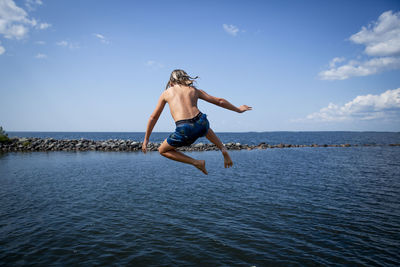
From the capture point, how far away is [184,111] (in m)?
3.92

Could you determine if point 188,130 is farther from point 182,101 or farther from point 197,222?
point 197,222

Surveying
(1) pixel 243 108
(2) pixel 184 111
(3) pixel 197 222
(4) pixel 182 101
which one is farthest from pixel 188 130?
(3) pixel 197 222

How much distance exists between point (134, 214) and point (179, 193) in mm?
4678

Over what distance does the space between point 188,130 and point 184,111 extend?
357 mm

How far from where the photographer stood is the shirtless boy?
3.83 meters

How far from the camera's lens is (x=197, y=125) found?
12.6 ft

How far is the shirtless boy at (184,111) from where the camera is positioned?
383 centimetres

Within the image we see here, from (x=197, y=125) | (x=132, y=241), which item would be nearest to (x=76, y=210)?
(x=132, y=241)

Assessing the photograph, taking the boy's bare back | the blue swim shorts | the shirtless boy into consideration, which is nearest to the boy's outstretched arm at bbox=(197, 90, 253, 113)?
the shirtless boy

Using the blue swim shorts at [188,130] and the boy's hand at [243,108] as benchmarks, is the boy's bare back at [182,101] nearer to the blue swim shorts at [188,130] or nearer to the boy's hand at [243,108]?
the blue swim shorts at [188,130]

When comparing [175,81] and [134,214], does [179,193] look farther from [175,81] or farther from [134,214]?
[175,81]

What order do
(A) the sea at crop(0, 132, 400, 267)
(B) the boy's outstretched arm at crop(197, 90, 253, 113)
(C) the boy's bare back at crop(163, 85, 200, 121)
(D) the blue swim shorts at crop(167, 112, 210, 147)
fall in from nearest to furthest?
(D) the blue swim shorts at crop(167, 112, 210, 147)
(C) the boy's bare back at crop(163, 85, 200, 121)
(B) the boy's outstretched arm at crop(197, 90, 253, 113)
(A) the sea at crop(0, 132, 400, 267)

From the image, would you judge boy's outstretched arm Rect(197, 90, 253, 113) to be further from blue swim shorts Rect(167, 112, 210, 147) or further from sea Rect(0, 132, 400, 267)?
sea Rect(0, 132, 400, 267)

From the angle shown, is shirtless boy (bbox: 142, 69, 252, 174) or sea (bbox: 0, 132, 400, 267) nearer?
shirtless boy (bbox: 142, 69, 252, 174)
